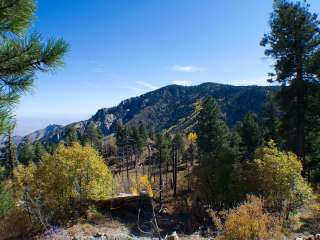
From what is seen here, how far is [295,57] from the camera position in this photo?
2872 cm

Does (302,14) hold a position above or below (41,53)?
above

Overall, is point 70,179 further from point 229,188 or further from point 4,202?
point 229,188

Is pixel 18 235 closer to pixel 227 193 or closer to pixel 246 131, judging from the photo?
pixel 227 193

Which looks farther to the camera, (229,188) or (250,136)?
(250,136)

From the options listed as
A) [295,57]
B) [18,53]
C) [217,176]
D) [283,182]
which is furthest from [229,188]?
[18,53]

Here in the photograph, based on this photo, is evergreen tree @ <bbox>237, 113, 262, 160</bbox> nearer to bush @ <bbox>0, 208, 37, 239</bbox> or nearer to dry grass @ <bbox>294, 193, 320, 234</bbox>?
dry grass @ <bbox>294, 193, 320, 234</bbox>

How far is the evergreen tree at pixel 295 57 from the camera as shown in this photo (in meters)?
27.9

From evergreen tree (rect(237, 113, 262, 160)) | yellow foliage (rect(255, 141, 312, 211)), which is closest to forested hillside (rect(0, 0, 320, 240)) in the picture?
yellow foliage (rect(255, 141, 312, 211))

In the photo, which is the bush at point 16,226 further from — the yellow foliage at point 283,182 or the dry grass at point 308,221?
the dry grass at point 308,221

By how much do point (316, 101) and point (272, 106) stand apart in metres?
24.2

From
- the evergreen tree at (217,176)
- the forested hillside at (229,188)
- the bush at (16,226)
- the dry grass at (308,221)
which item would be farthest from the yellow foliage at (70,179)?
the dry grass at (308,221)

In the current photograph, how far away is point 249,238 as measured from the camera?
1351 centimetres

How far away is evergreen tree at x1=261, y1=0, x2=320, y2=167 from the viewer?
27.9 meters

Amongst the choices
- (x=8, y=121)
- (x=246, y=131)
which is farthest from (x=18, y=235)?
(x=246, y=131)
